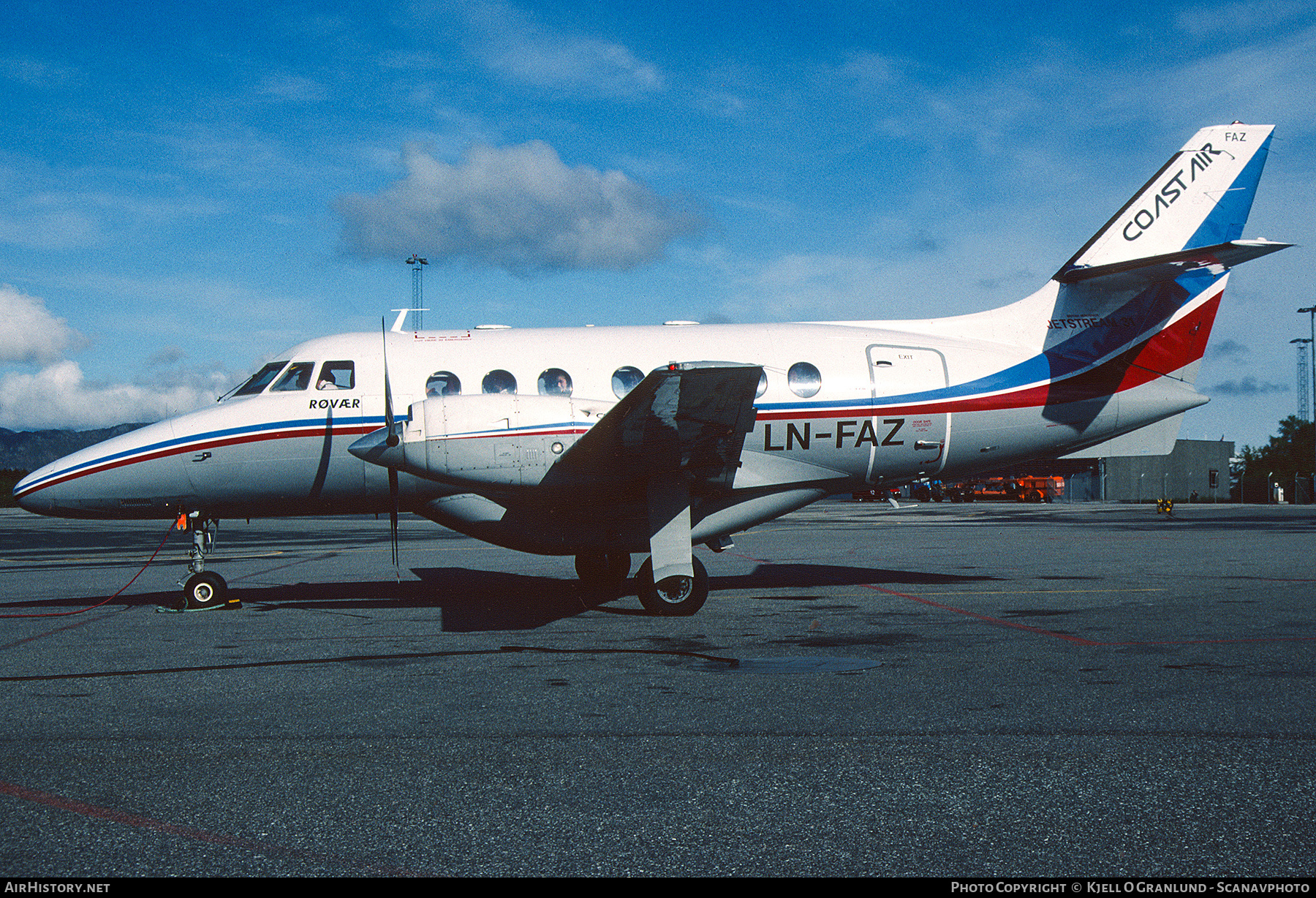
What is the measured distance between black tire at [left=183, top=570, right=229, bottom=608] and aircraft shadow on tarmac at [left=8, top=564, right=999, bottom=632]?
43 cm

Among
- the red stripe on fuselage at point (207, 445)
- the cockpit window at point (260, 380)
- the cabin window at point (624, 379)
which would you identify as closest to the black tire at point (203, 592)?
the red stripe on fuselage at point (207, 445)

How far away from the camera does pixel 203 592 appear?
12562mm

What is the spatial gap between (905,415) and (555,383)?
5138 mm

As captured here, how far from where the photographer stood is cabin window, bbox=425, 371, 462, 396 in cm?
1297

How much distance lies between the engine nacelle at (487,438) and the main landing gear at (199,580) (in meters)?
3.90

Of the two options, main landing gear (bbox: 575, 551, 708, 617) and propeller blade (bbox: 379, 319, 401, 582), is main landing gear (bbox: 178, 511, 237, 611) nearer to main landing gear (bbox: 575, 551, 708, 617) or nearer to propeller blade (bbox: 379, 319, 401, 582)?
propeller blade (bbox: 379, 319, 401, 582)

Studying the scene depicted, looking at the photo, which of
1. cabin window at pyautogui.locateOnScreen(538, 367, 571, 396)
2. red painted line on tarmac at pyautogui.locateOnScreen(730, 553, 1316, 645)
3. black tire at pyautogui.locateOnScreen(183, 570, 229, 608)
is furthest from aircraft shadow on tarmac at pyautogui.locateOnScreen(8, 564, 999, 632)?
red painted line on tarmac at pyautogui.locateOnScreen(730, 553, 1316, 645)

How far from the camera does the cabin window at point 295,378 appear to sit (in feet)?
42.4

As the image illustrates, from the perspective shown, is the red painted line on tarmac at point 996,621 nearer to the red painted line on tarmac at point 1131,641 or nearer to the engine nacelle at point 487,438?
the red painted line on tarmac at point 1131,641

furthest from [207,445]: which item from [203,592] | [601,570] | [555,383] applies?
[601,570]

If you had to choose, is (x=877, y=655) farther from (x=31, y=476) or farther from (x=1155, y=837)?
(x=31, y=476)

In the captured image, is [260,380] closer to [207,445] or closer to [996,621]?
[207,445]

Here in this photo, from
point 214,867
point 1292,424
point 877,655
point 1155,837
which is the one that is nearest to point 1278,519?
point 877,655
